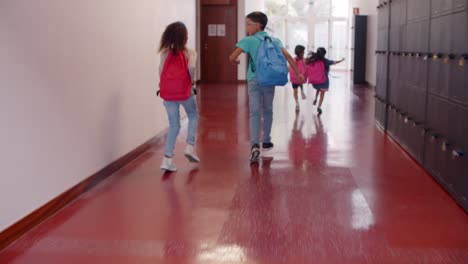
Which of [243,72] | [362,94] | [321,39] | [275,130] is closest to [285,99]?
[362,94]

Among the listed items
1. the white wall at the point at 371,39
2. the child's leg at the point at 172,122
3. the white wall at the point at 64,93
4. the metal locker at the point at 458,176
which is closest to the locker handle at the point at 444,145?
the metal locker at the point at 458,176

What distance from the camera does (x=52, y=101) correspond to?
4152 millimetres

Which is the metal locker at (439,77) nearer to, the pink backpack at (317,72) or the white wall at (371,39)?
the pink backpack at (317,72)

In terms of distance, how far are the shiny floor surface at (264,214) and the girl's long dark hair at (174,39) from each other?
3.86ft

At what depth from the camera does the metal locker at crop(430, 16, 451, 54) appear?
15.7ft

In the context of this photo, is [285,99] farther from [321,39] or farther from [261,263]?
[321,39]

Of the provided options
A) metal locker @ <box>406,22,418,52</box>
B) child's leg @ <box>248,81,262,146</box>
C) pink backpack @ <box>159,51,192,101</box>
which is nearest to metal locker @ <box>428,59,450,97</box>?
metal locker @ <box>406,22,418,52</box>

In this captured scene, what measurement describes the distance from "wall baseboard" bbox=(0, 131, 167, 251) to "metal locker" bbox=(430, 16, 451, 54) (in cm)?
311

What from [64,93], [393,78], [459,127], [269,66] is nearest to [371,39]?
[393,78]

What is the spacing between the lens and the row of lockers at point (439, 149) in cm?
434

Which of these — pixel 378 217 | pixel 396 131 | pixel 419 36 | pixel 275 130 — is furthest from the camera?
pixel 275 130

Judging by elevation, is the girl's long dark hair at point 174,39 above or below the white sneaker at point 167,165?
above

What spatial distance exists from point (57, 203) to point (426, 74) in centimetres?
351

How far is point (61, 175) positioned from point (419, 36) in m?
3.68
